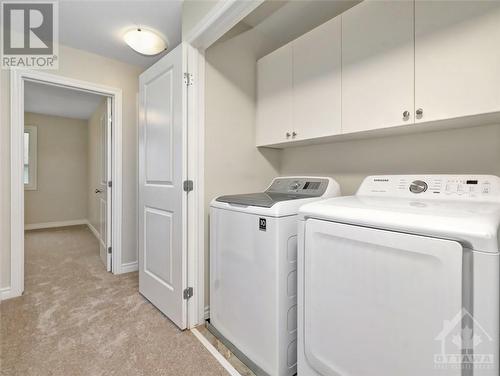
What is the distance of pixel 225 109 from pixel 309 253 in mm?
1266

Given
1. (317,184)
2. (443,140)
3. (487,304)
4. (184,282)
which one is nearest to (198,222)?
(184,282)

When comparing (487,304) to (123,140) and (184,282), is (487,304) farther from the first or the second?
(123,140)

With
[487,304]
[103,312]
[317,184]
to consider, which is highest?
[317,184]

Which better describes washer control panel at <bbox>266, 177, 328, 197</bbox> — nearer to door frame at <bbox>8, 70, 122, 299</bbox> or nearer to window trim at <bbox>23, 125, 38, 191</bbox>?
door frame at <bbox>8, 70, 122, 299</bbox>

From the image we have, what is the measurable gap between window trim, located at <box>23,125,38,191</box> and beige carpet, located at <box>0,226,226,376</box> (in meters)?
3.15

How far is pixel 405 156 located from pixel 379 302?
1.04 m

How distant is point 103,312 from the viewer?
1.92 m

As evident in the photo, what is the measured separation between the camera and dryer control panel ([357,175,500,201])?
1.16 m

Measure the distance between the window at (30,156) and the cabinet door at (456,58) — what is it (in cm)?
625

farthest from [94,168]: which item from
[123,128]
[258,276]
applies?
[258,276]

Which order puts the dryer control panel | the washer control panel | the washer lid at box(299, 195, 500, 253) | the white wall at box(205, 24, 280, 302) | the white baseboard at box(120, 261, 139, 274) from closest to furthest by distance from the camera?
the washer lid at box(299, 195, 500, 253), the dryer control panel, the washer control panel, the white wall at box(205, 24, 280, 302), the white baseboard at box(120, 261, 139, 274)

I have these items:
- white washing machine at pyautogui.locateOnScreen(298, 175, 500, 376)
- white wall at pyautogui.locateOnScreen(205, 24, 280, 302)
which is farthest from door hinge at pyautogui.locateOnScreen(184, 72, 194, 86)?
white washing machine at pyautogui.locateOnScreen(298, 175, 500, 376)

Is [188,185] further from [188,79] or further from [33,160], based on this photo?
[33,160]

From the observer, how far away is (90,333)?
1656mm
